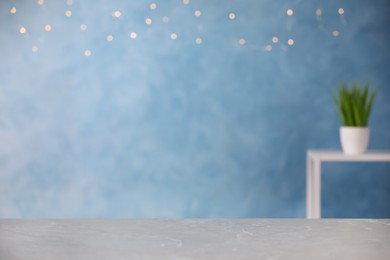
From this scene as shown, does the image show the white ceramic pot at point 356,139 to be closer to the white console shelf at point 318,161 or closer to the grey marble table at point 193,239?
the white console shelf at point 318,161

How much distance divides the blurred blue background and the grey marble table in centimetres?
226

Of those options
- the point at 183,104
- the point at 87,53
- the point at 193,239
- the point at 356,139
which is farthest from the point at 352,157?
the point at 193,239

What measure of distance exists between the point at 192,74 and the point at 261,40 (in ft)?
1.30

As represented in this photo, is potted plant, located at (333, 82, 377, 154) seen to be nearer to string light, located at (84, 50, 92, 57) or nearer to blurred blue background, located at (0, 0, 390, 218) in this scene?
blurred blue background, located at (0, 0, 390, 218)

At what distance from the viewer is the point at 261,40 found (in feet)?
10.0

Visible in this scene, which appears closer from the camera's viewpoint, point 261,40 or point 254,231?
point 254,231

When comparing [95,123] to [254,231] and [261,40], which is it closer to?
[261,40]

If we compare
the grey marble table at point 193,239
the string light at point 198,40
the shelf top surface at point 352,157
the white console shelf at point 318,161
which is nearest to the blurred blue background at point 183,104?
the string light at point 198,40

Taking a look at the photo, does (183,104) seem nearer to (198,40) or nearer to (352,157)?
(198,40)

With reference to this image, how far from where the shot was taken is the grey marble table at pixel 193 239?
0.63m

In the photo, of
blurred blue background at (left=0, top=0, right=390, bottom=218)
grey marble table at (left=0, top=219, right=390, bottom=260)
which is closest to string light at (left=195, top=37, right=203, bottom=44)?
blurred blue background at (left=0, top=0, right=390, bottom=218)

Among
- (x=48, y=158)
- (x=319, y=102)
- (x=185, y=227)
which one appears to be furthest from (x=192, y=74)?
(x=185, y=227)

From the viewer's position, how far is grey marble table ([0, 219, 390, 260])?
63cm

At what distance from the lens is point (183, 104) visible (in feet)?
10.1
